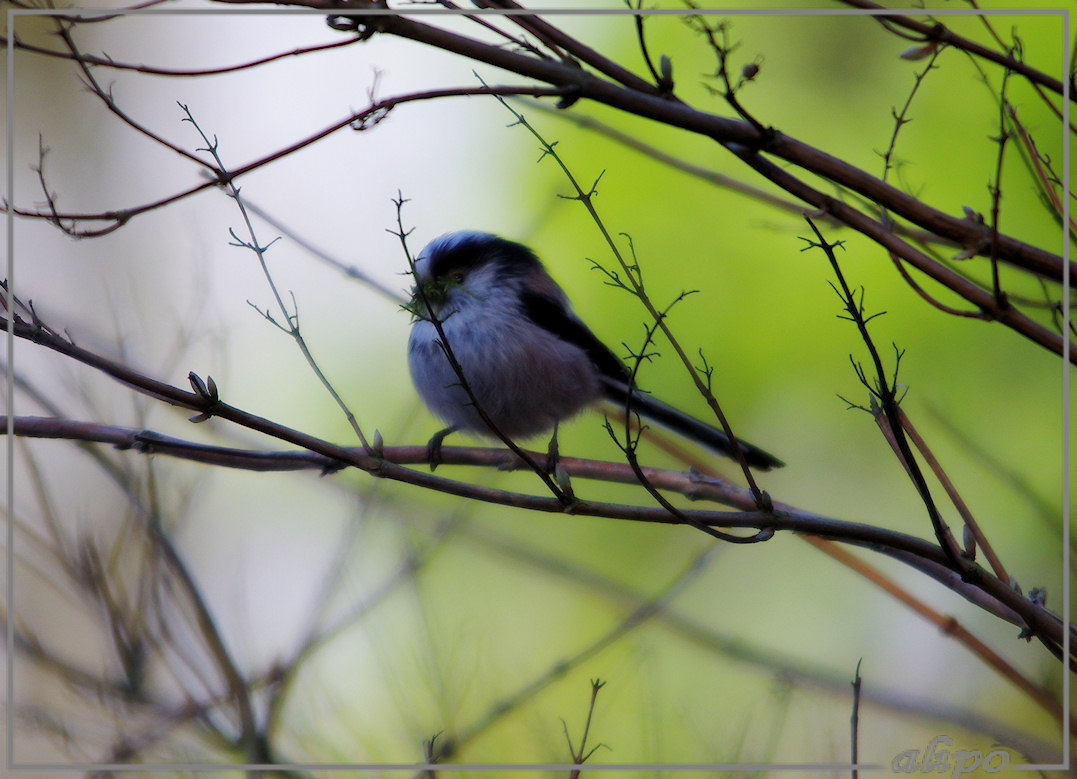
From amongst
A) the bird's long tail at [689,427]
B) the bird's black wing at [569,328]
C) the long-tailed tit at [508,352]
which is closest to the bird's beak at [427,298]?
the long-tailed tit at [508,352]

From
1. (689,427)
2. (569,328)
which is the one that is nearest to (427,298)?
(569,328)

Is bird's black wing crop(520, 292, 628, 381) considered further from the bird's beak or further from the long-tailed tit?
the bird's beak

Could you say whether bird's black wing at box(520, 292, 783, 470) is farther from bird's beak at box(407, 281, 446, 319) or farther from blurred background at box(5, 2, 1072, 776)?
bird's beak at box(407, 281, 446, 319)

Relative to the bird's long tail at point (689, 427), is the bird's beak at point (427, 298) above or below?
above

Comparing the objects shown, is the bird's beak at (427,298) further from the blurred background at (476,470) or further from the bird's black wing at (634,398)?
the bird's black wing at (634,398)

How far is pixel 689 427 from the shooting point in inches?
39.2

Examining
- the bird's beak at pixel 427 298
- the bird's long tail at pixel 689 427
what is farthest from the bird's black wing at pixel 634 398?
the bird's beak at pixel 427 298

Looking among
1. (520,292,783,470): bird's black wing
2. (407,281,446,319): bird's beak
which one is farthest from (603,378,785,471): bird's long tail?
(407,281,446,319): bird's beak

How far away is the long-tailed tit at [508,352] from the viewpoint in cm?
102

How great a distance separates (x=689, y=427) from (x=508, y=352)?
0.30 m

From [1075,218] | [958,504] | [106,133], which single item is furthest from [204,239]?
[1075,218]

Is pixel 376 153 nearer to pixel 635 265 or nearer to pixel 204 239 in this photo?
pixel 204 239

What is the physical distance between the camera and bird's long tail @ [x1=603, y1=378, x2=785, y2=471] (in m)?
0.98

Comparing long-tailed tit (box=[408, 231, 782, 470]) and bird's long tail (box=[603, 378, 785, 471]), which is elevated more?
long-tailed tit (box=[408, 231, 782, 470])
